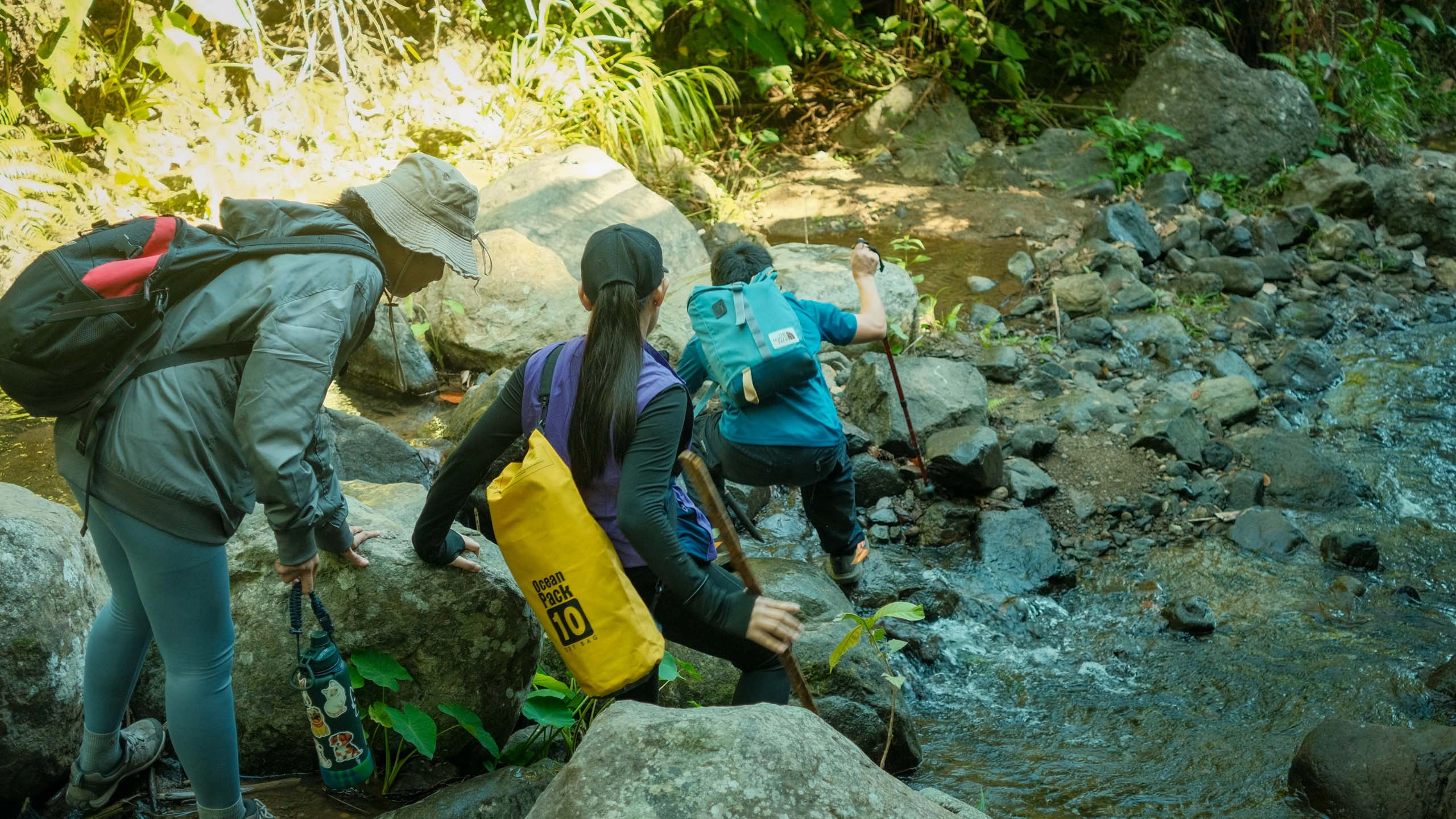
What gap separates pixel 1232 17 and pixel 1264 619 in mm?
9792

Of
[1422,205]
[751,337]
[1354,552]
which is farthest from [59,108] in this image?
[1422,205]

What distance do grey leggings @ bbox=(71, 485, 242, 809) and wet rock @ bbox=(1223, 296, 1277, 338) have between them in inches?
298

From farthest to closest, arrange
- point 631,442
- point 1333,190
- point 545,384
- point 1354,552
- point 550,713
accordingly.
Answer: point 1333,190
point 1354,552
point 550,713
point 545,384
point 631,442

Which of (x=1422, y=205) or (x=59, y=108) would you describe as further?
(x=1422, y=205)

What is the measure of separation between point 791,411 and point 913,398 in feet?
7.21

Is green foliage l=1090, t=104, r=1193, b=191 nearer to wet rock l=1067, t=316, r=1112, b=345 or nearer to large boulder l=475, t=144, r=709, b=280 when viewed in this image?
wet rock l=1067, t=316, r=1112, b=345

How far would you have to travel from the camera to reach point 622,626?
7.95 ft

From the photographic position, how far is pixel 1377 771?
3359 millimetres

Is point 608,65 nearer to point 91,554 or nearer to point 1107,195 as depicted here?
point 1107,195

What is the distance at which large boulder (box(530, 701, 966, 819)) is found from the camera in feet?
5.96

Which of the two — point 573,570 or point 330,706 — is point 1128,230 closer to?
point 573,570

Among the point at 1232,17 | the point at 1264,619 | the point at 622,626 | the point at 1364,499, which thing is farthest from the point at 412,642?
the point at 1232,17

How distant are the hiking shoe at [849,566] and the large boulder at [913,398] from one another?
121 cm

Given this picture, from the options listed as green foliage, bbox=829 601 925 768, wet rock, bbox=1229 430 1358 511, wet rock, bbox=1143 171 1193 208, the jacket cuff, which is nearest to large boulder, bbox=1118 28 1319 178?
wet rock, bbox=1143 171 1193 208
